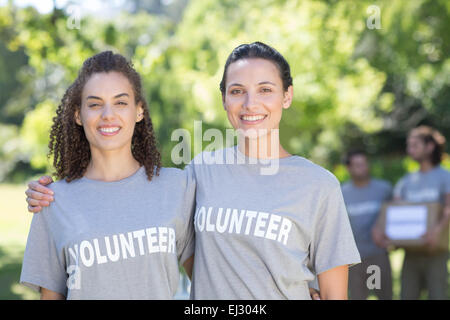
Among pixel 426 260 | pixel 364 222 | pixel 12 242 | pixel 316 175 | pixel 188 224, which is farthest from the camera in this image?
pixel 12 242

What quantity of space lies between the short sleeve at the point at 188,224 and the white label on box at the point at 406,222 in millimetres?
3855

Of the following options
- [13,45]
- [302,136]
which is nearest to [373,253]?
[13,45]

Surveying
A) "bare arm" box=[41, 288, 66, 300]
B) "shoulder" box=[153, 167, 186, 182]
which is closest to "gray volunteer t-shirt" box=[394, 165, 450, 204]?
"shoulder" box=[153, 167, 186, 182]

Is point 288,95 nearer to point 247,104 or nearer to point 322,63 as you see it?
point 247,104

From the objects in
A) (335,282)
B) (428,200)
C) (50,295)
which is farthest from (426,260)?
(50,295)

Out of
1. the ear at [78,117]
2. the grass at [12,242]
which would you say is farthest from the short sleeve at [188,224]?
the grass at [12,242]

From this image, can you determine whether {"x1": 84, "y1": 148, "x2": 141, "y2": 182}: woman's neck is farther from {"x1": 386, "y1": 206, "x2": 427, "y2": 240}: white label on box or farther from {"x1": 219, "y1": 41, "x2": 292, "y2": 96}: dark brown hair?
{"x1": 386, "y1": 206, "x2": 427, "y2": 240}: white label on box

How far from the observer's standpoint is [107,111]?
2297 millimetres

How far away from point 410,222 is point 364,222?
0.48m

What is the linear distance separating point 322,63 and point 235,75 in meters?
10.4

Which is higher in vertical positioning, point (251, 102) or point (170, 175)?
point (251, 102)

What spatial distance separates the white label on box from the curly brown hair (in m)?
3.93

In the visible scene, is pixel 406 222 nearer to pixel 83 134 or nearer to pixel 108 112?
pixel 83 134

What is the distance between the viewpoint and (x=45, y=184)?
2.38m
